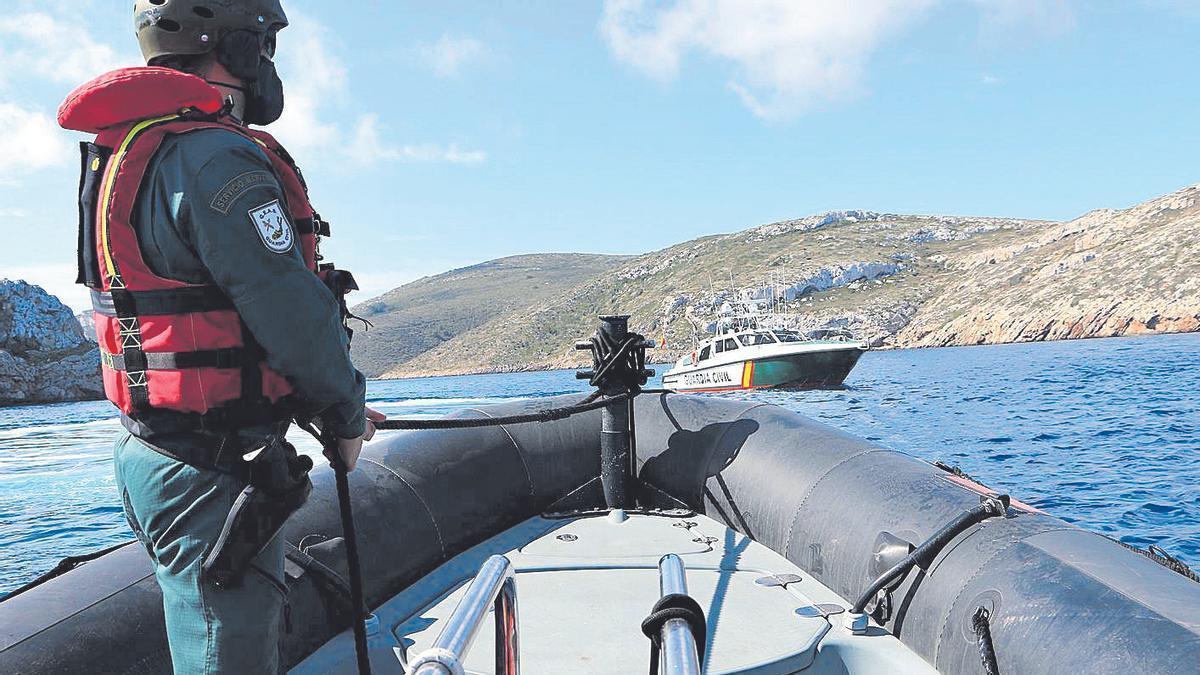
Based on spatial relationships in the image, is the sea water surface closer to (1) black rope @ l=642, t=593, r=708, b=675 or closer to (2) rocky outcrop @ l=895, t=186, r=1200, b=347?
(1) black rope @ l=642, t=593, r=708, b=675

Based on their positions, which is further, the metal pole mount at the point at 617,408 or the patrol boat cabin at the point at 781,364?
the patrol boat cabin at the point at 781,364

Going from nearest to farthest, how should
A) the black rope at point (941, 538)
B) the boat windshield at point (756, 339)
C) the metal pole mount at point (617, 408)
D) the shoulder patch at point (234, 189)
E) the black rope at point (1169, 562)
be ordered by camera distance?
1. the shoulder patch at point (234, 189)
2. the black rope at point (1169, 562)
3. the black rope at point (941, 538)
4. the metal pole mount at point (617, 408)
5. the boat windshield at point (756, 339)

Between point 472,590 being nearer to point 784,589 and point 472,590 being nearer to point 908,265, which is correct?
point 784,589

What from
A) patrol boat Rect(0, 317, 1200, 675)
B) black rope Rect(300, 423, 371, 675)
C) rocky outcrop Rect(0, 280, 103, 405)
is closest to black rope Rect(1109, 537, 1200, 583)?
patrol boat Rect(0, 317, 1200, 675)

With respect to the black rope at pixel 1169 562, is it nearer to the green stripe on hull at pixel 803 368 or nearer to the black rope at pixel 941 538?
the black rope at pixel 941 538

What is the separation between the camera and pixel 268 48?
1805 millimetres

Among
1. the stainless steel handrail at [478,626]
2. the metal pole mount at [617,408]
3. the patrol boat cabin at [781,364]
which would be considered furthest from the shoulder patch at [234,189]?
the patrol boat cabin at [781,364]

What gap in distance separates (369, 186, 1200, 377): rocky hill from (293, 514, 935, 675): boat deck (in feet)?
119

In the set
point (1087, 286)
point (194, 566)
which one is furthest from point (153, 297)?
point (1087, 286)

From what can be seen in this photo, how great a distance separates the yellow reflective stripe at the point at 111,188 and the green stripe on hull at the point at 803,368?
26.6 m

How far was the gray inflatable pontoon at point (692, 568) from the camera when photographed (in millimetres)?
2062

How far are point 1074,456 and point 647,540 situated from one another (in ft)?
36.9

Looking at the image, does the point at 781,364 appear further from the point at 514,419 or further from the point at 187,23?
the point at 187,23

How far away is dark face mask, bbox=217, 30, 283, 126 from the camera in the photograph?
5.52ft
